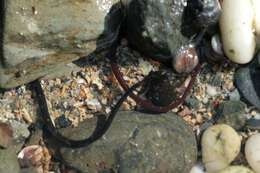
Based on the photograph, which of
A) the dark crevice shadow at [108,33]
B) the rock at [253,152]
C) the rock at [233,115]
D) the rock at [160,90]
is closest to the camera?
the dark crevice shadow at [108,33]

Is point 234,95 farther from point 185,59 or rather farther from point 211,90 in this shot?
point 185,59

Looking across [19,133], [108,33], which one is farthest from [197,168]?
[19,133]

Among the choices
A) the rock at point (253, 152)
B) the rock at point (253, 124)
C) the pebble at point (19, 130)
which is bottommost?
the pebble at point (19, 130)

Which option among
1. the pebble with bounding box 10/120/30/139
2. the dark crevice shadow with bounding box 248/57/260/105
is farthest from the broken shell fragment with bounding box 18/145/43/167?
the dark crevice shadow with bounding box 248/57/260/105

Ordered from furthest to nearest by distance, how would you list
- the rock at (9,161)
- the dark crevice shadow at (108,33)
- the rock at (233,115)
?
the rock at (233,115), the dark crevice shadow at (108,33), the rock at (9,161)

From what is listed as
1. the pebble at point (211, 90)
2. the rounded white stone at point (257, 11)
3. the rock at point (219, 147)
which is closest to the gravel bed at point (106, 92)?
the pebble at point (211, 90)

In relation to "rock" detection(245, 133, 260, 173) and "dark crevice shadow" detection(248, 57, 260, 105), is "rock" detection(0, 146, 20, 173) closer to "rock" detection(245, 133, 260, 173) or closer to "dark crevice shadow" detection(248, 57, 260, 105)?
"rock" detection(245, 133, 260, 173)

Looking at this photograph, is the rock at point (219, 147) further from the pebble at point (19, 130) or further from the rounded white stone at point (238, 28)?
the pebble at point (19, 130)

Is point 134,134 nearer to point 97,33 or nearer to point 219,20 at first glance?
point 97,33
